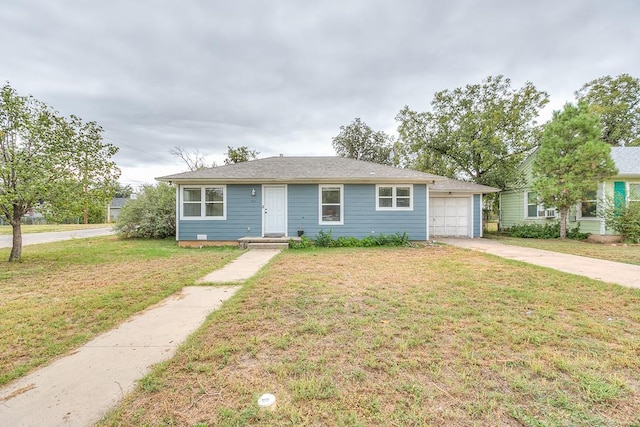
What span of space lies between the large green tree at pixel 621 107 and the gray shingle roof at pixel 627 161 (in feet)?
32.4

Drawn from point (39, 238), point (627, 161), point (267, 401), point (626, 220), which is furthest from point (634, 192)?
point (39, 238)

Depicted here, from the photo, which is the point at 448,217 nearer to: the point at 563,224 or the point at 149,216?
the point at 563,224

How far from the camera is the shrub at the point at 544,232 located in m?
12.1

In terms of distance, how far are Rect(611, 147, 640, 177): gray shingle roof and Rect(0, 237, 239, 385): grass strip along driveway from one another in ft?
54.1

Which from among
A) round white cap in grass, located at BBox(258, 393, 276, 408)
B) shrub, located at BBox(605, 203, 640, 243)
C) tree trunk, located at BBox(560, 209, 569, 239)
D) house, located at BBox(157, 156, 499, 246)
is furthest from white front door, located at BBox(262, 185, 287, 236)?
shrub, located at BBox(605, 203, 640, 243)

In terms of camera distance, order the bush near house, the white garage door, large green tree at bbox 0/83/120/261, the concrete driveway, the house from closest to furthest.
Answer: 1. large green tree at bbox 0/83/120/261
2. the bush near house
3. the house
4. the concrete driveway
5. the white garage door

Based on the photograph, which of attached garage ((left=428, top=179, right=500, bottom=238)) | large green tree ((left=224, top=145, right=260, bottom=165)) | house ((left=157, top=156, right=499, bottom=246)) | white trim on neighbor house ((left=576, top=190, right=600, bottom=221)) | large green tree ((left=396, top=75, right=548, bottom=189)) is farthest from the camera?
large green tree ((left=224, top=145, right=260, bottom=165))

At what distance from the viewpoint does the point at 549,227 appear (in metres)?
12.7

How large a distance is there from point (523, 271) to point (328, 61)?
34.6 ft

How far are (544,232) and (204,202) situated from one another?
15361mm

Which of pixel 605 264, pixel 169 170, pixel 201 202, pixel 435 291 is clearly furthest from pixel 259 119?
pixel 169 170

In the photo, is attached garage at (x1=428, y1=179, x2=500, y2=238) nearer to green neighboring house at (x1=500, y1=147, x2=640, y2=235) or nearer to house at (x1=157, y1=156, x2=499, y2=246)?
green neighboring house at (x1=500, y1=147, x2=640, y2=235)

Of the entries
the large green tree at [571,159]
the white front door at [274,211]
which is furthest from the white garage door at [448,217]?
the white front door at [274,211]

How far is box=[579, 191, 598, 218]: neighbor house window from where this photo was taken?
11764mm
